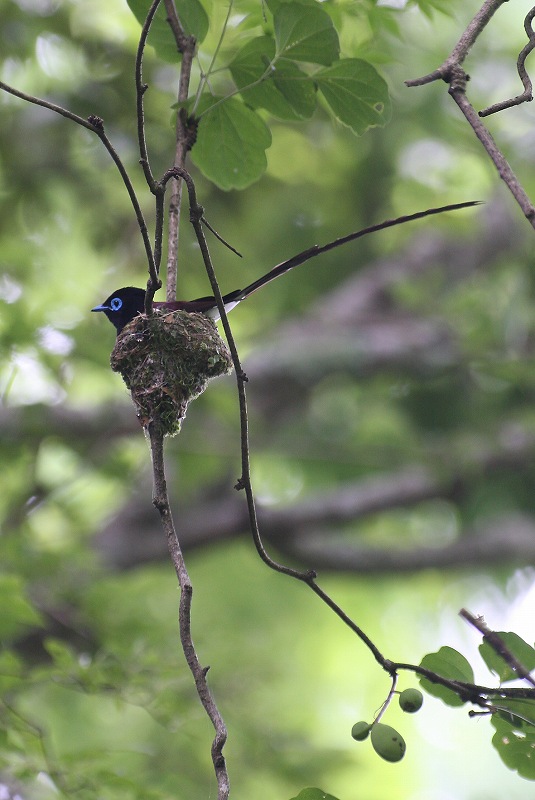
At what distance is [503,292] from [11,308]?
19.9ft

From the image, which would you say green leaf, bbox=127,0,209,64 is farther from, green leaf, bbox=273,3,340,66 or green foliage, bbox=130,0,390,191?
green leaf, bbox=273,3,340,66

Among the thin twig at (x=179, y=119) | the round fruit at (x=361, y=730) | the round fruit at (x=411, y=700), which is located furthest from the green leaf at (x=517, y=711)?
the thin twig at (x=179, y=119)

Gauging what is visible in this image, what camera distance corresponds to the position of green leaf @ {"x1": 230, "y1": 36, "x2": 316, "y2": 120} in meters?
2.39

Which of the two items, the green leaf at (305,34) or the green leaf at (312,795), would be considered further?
the green leaf at (305,34)

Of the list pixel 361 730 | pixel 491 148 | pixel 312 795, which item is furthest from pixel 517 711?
pixel 491 148

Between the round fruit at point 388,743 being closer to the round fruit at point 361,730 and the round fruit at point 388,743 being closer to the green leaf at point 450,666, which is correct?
the round fruit at point 361,730

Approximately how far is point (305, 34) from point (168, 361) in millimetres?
1323

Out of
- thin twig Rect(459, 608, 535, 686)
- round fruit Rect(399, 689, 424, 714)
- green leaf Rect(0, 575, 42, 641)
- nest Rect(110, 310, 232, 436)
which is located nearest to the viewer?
thin twig Rect(459, 608, 535, 686)

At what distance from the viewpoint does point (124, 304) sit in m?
4.88

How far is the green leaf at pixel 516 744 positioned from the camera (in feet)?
6.27

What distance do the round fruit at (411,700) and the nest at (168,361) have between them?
1.20 metres

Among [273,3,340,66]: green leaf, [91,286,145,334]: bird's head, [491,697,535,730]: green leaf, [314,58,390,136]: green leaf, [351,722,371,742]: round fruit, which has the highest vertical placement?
[91,286,145,334]: bird's head

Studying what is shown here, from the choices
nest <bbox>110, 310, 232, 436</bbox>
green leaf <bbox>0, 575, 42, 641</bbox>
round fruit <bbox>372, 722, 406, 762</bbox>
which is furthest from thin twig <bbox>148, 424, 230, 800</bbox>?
green leaf <bbox>0, 575, 42, 641</bbox>

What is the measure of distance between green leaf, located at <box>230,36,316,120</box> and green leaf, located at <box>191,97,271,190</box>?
0.08 meters
